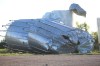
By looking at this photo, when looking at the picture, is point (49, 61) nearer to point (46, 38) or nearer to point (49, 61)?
point (49, 61)

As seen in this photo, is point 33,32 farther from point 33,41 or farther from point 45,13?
point 45,13

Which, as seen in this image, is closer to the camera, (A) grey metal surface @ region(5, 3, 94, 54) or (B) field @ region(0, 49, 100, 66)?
(B) field @ region(0, 49, 100, 66)

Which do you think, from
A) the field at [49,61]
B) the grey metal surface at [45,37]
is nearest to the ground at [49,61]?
the field at [49,61]

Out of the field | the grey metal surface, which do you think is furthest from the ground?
the grey metal surface

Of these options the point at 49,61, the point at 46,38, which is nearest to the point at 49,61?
the point at 49,61

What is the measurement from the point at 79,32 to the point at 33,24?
16.6 ft

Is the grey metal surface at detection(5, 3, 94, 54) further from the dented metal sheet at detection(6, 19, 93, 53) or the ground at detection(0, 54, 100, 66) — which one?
the ground at detection(0, 54, 100, 66)

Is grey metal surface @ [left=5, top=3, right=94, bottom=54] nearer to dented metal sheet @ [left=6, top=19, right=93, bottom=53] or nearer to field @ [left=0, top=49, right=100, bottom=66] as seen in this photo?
dented metal sheet @ [left=6, top=19, right=93, bottom=53]

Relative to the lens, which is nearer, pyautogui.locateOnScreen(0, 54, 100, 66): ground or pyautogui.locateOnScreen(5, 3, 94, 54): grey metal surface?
pyautogui.locateOnScreen(0, 54, 100, 66): ground

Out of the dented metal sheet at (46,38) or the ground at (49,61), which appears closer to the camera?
the ground at (49,61)

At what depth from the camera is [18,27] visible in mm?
33375

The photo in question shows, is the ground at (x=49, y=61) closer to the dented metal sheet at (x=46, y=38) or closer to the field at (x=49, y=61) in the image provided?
the field at (x=49, y=61)

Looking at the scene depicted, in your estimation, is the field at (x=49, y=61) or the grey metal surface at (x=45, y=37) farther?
the grey metal surface at (x=45, y=37)

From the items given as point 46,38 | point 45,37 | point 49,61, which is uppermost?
point 45,37
